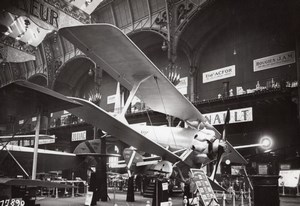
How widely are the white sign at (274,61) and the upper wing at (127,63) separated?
11225mm

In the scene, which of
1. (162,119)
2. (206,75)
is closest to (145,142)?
(162,119)

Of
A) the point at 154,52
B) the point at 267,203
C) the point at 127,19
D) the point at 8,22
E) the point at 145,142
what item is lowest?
the point at 267,203

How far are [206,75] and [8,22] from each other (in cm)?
1526

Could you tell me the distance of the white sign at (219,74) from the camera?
21.9 m

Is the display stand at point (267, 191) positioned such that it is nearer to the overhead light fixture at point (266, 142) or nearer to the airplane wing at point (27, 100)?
the airplane wing at point (27, 100)

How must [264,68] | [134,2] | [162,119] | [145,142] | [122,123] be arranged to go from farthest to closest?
[134,2] < [162,119] < [264,68] < [145,142] < [122,123]

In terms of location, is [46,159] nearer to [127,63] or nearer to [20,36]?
[127,63]

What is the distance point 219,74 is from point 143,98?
43.9ft

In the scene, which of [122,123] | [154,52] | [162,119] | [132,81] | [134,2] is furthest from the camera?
[154,52]

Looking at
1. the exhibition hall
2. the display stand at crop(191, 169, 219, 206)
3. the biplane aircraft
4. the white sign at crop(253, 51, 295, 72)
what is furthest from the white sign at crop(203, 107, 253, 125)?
the display stand at crop(191, 169, 219, 206)

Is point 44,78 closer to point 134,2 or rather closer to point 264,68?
point 134,2

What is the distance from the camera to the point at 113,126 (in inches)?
320

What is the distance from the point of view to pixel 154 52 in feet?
89.5

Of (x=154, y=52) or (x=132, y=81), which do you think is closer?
(x=132, y=81)
